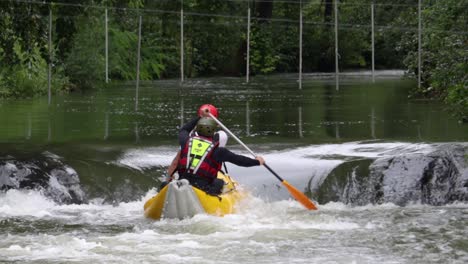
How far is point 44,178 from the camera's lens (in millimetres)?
14289

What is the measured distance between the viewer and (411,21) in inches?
1143

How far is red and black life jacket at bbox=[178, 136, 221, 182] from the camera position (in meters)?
12.5

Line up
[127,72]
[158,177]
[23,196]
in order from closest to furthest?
[23,196]
[158,177]
[127,72]

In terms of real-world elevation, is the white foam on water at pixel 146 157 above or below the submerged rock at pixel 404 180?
above

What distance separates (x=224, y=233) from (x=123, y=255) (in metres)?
1.48

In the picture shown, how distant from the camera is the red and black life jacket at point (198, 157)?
12508 mm

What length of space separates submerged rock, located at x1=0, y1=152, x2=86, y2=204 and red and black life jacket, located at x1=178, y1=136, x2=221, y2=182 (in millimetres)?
2168

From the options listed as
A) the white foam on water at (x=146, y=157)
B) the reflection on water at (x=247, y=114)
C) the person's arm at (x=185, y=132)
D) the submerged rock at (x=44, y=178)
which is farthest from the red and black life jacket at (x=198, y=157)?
the reflection on water at (x=247, y=114)

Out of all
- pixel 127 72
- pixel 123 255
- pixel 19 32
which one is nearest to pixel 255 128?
pixel 19 32

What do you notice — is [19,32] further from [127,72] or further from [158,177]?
[127,72]

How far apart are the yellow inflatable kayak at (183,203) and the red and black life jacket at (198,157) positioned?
38cm

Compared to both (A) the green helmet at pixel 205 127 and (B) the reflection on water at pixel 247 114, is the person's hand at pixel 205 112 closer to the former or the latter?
(A) the green helmet at pixel 205 127

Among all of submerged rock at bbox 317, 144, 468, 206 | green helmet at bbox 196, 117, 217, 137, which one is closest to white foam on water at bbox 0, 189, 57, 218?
green helmet at bbox 196, 117, 217, 137

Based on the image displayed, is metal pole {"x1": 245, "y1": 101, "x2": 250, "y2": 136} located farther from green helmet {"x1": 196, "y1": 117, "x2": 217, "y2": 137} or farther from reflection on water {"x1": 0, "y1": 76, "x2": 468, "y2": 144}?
green helmet {"x1": 196, "y1": 117, "x2": 217, "y2": 137}
